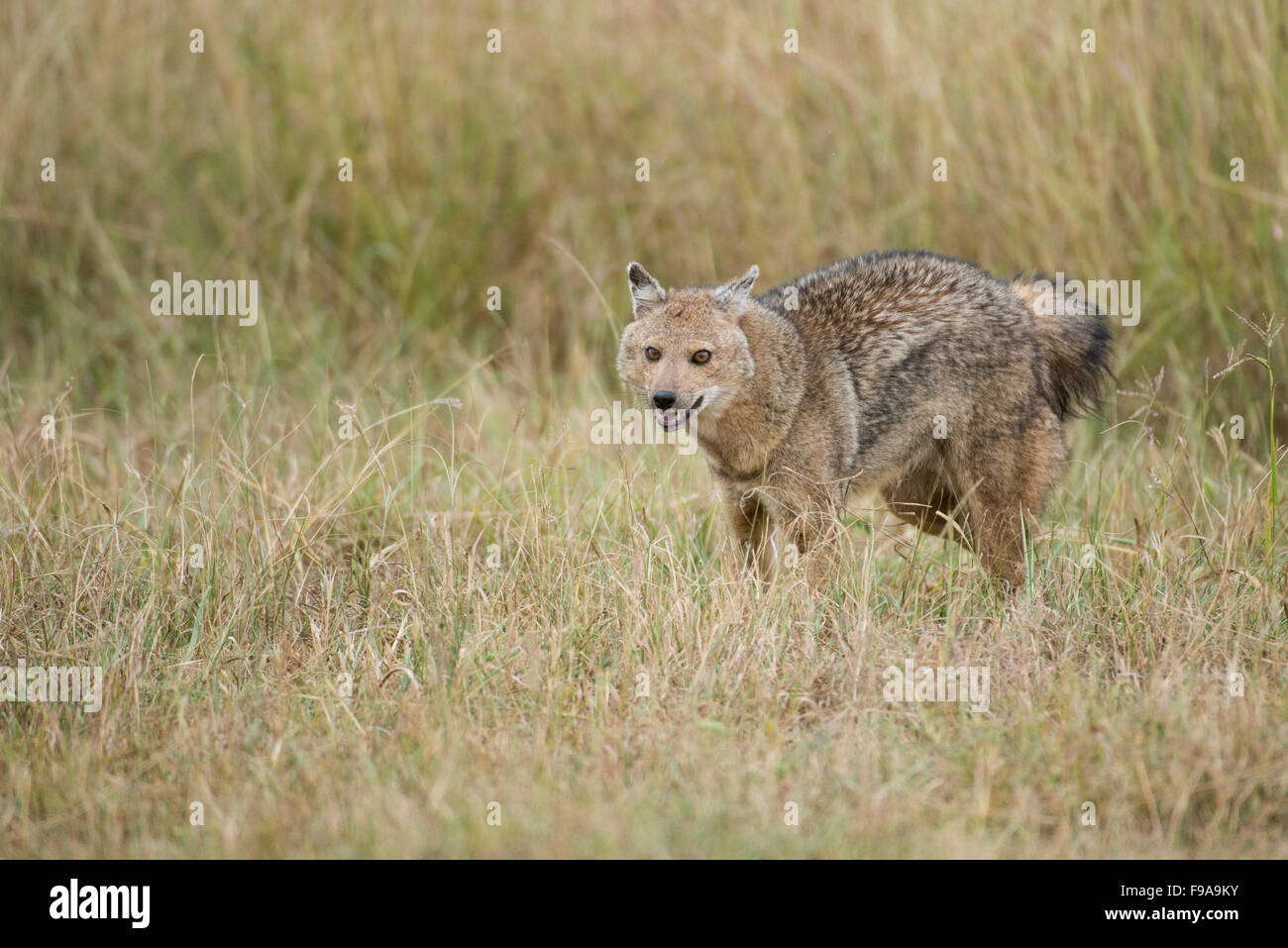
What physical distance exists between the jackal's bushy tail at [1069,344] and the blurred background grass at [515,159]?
68.5 inches

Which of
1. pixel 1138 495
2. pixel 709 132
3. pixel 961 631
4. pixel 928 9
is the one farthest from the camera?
pixel 709 132

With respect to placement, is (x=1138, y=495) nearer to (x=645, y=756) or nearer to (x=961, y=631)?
(x=961, y=631)

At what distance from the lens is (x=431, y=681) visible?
4.37 metres

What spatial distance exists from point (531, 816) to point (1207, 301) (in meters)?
4.83

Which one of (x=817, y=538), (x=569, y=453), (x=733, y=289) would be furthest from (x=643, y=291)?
(x=817, y=538)

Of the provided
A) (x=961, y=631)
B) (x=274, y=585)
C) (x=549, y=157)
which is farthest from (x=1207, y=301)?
(x=274, y=585)

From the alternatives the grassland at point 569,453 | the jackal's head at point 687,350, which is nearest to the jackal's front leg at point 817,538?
the grassland at point 569,453

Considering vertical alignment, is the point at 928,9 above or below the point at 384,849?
above

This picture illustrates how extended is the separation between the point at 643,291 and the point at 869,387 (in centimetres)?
95

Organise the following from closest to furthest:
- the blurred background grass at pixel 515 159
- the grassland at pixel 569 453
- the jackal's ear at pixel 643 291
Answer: the grassland at pixel 569 453 < the jackal's ear at pixel 643 291 < the blurred background grass at pixel 515 159

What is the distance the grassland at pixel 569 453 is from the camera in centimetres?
386

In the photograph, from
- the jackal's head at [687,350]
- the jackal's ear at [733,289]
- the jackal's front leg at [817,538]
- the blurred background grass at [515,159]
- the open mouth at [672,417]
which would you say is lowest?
the jackal's front leg at [817,538]

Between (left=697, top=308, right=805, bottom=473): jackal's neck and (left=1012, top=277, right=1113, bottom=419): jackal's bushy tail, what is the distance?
1.00 metres

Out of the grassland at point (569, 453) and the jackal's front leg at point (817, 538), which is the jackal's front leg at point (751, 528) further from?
the jackal's front leg at point (817, 538)
